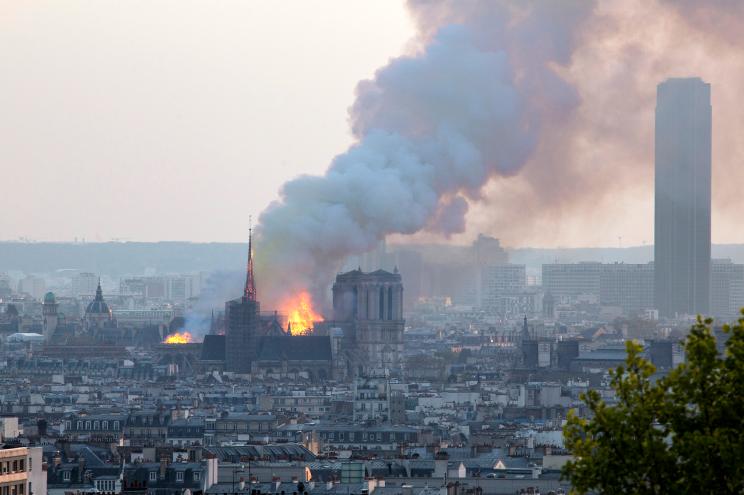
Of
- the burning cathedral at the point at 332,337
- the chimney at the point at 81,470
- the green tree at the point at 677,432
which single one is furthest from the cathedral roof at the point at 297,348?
the green tree at the point at 677,432

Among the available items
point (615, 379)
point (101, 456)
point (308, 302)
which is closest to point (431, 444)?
point (101, 456)

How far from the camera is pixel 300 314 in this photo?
179 meters

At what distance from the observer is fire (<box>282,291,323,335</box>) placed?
176875 millimetres

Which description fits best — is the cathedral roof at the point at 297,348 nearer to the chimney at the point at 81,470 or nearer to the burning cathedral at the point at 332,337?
the burning cathedral at the point at 332,337

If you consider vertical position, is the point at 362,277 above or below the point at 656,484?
above

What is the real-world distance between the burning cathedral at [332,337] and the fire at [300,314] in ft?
1.59

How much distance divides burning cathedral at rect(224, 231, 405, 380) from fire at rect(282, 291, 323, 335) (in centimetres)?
49

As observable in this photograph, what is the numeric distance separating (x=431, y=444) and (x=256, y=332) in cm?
9046

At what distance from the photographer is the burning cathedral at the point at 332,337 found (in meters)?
177

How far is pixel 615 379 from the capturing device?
2642 cm

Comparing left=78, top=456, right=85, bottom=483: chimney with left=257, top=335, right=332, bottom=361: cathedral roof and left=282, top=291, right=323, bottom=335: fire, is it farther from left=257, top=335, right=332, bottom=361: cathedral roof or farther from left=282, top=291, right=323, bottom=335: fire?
left=257, top=335, right=332, bottom=361: cathedral roof

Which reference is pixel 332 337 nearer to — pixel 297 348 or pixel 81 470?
pixel 297 348

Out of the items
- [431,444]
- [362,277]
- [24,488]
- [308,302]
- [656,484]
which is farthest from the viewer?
[362,277]

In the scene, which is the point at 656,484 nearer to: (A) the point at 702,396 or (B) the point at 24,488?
(A) the point at 702,396
